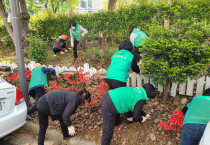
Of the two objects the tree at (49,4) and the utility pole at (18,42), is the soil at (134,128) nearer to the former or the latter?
the utility pole at (18,42)

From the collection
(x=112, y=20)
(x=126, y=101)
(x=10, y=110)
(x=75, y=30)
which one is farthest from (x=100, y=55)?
(x=126, y=101)

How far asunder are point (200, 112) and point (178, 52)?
45.4 inches

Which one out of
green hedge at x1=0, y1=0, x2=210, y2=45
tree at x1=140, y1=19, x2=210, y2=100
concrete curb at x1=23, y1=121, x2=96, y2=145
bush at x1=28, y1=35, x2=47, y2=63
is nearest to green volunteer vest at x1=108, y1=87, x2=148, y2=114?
tree at x1=140, y1=19, x2=210, y2=100

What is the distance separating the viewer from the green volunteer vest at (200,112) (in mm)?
1812

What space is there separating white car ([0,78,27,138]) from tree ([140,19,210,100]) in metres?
2.69

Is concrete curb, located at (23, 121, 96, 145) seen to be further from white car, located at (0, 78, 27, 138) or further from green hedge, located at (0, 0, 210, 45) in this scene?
green hedge, located at (0, 0, 210, 45)

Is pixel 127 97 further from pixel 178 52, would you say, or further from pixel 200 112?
→ pixel 178 52

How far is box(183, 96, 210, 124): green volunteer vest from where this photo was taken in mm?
1812

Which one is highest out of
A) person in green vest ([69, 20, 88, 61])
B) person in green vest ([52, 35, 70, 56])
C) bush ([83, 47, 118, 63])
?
person in green vest ([69, 20, 88, 61])

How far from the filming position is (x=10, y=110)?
9.70ft

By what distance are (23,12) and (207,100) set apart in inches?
321

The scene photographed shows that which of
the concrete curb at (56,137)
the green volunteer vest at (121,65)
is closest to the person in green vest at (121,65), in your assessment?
the green volunteer vest at (121,65)

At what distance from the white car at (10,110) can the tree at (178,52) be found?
269 centimetres

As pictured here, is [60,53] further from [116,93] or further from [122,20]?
[116,93]
